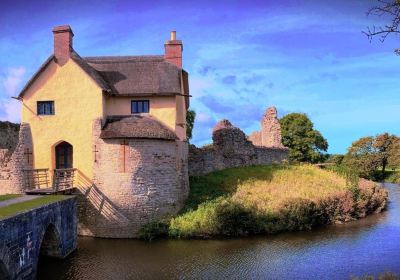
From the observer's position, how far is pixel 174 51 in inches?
960

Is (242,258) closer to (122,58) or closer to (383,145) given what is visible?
(122,58)

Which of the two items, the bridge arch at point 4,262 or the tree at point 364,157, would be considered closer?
the bridge arch at point 4,262

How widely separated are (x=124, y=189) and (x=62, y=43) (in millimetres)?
8072

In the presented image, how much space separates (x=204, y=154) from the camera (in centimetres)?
2914

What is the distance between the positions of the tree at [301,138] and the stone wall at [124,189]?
3001cm

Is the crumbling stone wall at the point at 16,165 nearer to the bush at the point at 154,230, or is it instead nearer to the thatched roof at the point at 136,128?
the thatched roof at the point at 136,128

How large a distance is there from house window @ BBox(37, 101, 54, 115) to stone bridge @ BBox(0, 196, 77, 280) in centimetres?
600

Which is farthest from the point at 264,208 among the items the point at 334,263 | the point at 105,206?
the point at 105,206

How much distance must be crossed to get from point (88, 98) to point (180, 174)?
6.01m

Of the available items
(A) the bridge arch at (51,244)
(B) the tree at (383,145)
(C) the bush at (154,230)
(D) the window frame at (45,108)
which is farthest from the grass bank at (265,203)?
(B) the tree at (383,145)

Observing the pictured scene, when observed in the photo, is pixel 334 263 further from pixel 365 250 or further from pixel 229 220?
pixel 229 220

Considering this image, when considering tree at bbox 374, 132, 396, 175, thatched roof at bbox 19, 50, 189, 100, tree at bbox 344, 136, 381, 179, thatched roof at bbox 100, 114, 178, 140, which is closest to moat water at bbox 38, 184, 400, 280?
thatched roof at bbox 100, 114, 178, 140

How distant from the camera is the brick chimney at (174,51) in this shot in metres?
24.3

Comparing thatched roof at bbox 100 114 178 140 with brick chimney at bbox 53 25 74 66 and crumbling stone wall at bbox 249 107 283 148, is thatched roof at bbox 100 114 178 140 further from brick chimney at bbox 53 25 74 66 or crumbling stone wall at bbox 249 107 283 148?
crumbling stone wall at bbox 249 107 283 148
